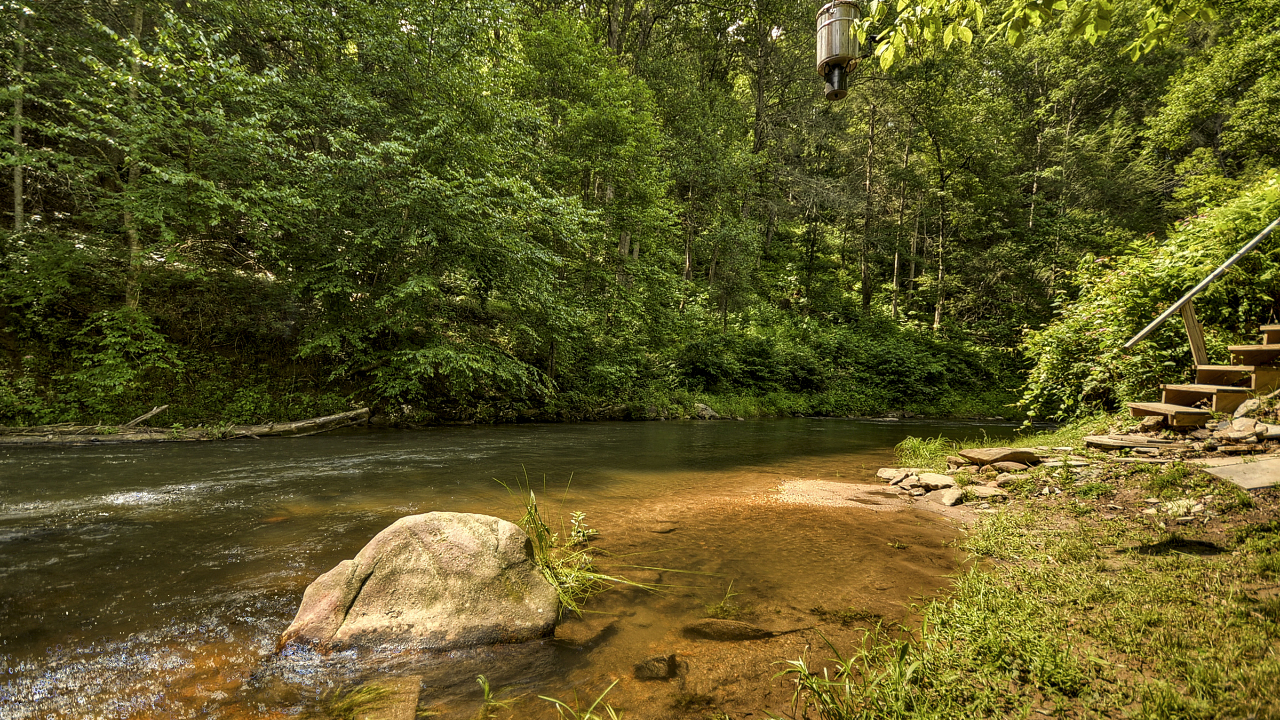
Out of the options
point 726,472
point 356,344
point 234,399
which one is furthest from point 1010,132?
point 234,399

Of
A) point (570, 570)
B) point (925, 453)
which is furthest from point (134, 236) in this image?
point (925, 453)

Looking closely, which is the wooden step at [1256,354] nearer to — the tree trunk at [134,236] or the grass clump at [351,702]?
the grass clump at [351,702]

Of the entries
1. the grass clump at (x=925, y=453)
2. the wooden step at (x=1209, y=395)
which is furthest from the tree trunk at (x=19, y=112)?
the wooden step at (x=1209, y=395)

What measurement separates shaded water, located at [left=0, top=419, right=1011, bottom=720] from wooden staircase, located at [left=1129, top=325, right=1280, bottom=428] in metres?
3.34

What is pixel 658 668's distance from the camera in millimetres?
2500

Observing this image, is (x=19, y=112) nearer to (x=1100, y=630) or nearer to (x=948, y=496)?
(x=1100, y=630)

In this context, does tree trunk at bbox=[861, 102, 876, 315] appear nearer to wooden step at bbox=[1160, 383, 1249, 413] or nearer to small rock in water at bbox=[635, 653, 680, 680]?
wooden step at bbox=[1160, 383, 1249, 413]

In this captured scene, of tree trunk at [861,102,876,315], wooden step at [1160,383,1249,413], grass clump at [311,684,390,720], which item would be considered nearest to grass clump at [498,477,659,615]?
grass clump at [311,684,390,720]

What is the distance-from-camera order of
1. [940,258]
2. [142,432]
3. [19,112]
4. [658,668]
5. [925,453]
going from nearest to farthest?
[658,668], [925,453], [142,432], [19,112], [940,258]

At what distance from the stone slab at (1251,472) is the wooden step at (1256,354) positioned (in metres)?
2.17

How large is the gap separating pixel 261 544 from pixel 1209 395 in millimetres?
9461

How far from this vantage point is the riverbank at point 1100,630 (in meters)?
1.83

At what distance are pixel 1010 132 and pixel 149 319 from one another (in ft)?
107

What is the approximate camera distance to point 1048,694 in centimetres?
192
